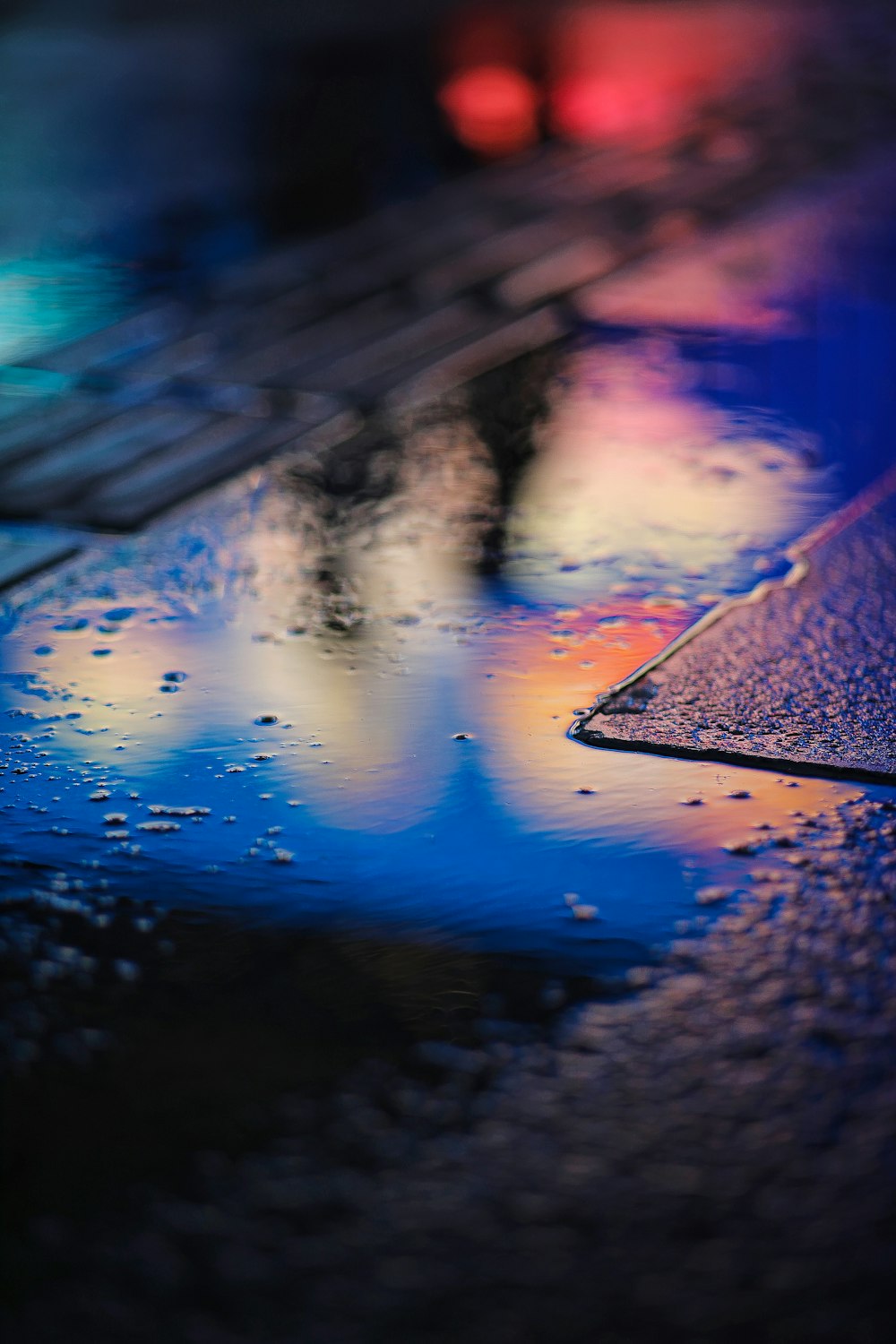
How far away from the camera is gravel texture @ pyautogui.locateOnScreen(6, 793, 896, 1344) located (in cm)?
124

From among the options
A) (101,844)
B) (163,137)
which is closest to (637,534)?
(101,844)

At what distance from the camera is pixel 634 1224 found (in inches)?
51.8

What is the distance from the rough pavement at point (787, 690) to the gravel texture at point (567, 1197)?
49 centimetres

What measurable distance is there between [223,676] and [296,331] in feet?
6.89

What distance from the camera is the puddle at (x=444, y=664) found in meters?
1.85

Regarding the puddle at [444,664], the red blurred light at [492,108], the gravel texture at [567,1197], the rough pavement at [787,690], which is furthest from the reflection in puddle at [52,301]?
the gravel texture at [567,1197]

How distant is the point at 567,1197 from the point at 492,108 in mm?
6850

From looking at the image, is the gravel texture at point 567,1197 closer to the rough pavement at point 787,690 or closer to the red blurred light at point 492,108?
the rough pavement at point 787,690

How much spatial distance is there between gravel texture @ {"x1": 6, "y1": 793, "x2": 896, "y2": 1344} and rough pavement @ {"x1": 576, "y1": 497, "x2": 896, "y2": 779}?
489mm

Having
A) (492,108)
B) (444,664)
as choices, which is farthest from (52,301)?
(492,108)

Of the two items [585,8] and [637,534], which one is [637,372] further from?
[585,8]

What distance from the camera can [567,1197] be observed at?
1.35m

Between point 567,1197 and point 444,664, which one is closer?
point 567,1197

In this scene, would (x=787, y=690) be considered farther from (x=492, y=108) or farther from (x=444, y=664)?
(x=492, y=108)
